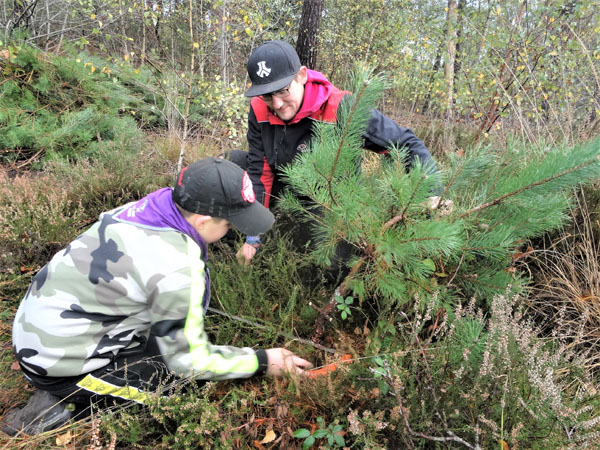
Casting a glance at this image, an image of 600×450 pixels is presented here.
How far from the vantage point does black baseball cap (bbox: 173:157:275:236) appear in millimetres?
1450

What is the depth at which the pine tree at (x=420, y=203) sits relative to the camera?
1163 mm

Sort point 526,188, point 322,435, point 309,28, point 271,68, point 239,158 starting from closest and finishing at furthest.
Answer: point 526,188
point 322,435
point 271,68
point 239,158
point 309,28

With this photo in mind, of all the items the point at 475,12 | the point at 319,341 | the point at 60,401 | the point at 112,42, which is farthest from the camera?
the point at 112,42

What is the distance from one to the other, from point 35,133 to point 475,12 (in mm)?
5340

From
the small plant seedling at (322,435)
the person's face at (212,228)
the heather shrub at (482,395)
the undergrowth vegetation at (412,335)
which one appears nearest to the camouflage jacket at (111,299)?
the person's face at (212,228)

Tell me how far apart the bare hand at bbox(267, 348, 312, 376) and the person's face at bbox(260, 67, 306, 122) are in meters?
1.45

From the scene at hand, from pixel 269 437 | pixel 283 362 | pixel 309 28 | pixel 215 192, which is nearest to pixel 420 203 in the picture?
pixel 215 192

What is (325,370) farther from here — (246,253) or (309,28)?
(309,28)

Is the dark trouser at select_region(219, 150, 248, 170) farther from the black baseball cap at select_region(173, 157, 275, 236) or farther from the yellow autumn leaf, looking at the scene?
the yellow autumn leaf

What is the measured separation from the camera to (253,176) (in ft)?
9.34

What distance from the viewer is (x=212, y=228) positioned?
1564mm

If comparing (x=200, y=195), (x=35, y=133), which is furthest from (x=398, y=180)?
(x=35, y=133)

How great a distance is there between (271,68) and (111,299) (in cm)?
149

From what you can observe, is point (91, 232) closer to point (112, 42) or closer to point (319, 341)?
point (319, 341)
